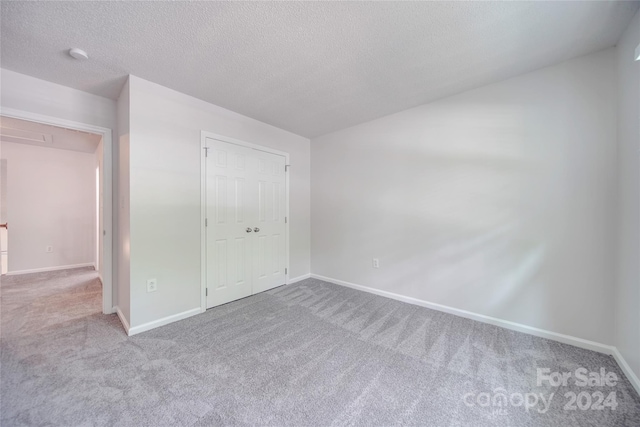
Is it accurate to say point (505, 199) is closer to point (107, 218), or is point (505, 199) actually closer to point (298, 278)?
point (298, 278)

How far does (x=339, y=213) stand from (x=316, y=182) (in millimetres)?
710

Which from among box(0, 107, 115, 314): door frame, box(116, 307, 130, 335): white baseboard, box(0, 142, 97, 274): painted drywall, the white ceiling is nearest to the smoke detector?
box(0, 107, 115, 314): door frame

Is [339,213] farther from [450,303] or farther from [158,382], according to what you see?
[158,382]

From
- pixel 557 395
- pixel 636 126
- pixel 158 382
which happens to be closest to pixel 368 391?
pixel 557 395

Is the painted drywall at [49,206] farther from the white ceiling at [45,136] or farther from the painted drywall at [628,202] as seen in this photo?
the painted drywall at [628,202]

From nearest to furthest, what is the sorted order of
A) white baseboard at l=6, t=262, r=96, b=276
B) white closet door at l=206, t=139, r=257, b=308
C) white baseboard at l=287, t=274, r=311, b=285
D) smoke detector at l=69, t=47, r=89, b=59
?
smoke detector at l=69, t=47, r=89, b=59 → white closet door at l=206, t=139, r=257, b=308 → white baseboard at l=287, t=274, r=311, b=285 → white baseboard at l=6, t=262, r=96, b=276

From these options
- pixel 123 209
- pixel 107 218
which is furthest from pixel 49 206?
pixel 123 209

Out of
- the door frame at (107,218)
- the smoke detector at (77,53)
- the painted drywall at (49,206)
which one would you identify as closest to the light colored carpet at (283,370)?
the door frame at (107,218)

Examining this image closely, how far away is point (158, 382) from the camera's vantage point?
154 cm

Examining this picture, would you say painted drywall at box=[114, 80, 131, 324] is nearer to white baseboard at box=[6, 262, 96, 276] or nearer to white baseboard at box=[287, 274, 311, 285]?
white baseboard at box=[287, 274, 311, 285]

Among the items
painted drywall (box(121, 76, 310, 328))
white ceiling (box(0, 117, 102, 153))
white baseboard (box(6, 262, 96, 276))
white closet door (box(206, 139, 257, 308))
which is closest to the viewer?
painted drywall (box(121, 76, 310, 328))

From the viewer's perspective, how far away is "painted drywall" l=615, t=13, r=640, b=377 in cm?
153

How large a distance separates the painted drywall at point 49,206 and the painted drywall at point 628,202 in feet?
24.3

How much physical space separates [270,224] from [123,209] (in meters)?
1.66
